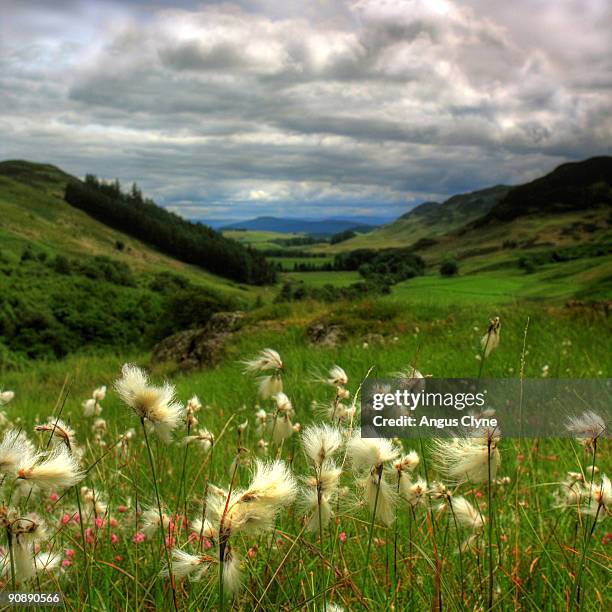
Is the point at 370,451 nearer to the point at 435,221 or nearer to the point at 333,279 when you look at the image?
the point at 333,279

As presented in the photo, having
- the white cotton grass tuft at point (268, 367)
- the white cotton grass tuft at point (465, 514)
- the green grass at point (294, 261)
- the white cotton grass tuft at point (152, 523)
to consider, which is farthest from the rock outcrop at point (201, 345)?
the green grass at point (294, 261)

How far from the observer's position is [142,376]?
1694 millimetres

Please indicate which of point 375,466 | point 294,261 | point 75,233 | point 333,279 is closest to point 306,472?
point 375,466

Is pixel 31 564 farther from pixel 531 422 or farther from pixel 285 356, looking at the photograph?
pixel 285 356

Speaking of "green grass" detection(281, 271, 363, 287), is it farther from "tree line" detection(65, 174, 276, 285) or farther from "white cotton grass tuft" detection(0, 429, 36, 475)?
"white cotton grass tuft" detection(0, 429, 36, 475)

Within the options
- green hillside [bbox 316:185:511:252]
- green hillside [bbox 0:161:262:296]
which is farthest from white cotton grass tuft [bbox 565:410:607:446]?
green hillside [bbox 316:185:511:252]

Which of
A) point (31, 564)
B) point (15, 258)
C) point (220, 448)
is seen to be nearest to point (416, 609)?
point (31, 564)

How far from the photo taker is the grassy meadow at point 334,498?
2102mm

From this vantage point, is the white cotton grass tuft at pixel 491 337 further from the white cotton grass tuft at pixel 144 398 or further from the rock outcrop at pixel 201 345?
the rock outcrop at pixel 201 345

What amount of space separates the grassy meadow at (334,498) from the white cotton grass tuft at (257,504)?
4 cm

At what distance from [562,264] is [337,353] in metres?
14.8

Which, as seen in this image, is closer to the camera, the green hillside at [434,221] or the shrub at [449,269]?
the shrub at [449,269]
